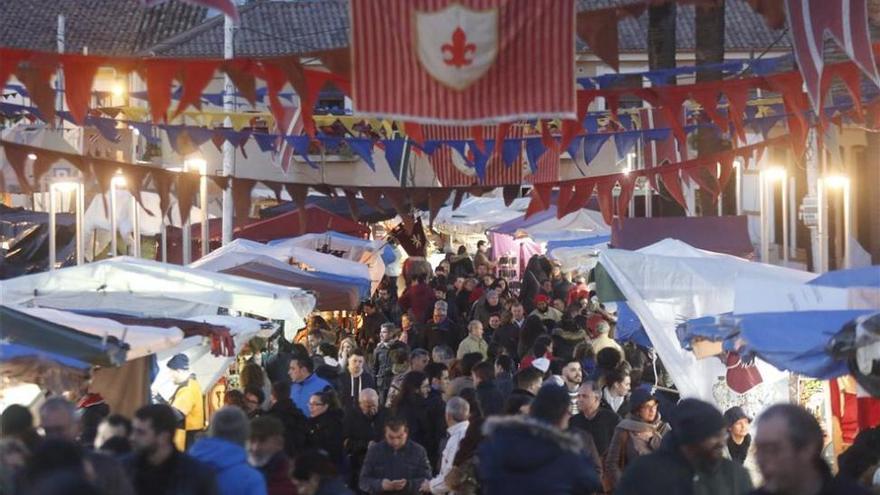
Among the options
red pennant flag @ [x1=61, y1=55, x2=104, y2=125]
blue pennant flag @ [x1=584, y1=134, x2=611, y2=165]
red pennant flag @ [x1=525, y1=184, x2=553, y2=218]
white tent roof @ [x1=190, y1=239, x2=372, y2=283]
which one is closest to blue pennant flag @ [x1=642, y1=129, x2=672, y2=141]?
blue pennant flag @ [x1=584, y1=134, x2=611, y2=165]

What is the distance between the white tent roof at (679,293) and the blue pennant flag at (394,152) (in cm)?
463

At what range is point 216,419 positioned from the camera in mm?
7961

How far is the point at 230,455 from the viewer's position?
7773 mm

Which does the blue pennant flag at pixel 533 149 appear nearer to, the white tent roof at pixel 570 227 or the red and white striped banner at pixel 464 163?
the red and white striped banner at pixel 464 163

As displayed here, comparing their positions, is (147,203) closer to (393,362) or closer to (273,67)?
(393,362)

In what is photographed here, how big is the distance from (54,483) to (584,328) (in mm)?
14246

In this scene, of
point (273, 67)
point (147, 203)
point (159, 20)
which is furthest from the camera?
point (159, 20)

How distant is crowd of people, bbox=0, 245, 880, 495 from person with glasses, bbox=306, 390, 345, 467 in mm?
11

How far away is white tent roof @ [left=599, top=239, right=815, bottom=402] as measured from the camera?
13.8 m

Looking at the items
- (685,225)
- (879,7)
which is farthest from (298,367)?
(879,7)

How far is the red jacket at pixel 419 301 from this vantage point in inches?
937

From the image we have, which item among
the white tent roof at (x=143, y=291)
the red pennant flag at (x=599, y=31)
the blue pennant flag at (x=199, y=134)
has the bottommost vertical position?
the white tent roof at (x=143, y=291)

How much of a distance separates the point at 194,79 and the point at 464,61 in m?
1.87

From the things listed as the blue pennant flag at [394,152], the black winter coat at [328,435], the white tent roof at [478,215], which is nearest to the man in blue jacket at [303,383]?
the black winter coat at [328,435]
